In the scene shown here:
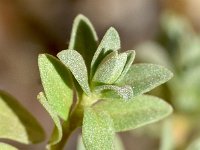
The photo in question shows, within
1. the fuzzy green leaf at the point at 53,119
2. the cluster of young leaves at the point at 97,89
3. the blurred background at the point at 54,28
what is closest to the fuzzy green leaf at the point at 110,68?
the cluster of young leaves at the point at 97,89

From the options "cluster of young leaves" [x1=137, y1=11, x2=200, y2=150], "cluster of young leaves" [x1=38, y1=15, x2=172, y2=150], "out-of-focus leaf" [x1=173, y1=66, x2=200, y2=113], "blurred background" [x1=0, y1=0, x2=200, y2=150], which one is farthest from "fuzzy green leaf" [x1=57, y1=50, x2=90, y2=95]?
"blurred background" [x1=0, y1=0, x2=200, y2=150]

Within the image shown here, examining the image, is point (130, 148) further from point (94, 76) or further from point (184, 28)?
point (94, 76)

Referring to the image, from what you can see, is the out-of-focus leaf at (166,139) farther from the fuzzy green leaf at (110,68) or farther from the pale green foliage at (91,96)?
the fuzzy green leaf at (110,68)

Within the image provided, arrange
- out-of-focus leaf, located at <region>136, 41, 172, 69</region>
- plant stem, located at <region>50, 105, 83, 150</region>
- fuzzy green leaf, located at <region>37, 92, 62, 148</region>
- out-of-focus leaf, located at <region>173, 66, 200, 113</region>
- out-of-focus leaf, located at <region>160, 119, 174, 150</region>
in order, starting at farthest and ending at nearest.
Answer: out-of-focus leaf, located at <region>136, 41, 172, 69</region> < out-of-focus leaf, located at <region>173, 66, 200, 113</region> < out-of-focus leaf, located at <region>160, 119, 174, 150</region> < plant stem, located at <region>50, 105, 83, 150</region> < fuzzy green leaf, located at <region>37, 92, 62, 148</region>

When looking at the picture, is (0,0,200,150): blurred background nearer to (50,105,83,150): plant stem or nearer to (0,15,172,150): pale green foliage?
(0,15,172,150): pale green foliage

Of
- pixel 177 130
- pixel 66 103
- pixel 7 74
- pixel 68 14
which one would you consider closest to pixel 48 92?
pixel 66 103

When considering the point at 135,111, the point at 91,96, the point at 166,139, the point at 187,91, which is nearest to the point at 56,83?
the point at 91,96

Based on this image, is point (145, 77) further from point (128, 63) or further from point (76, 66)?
point (76, 66)
